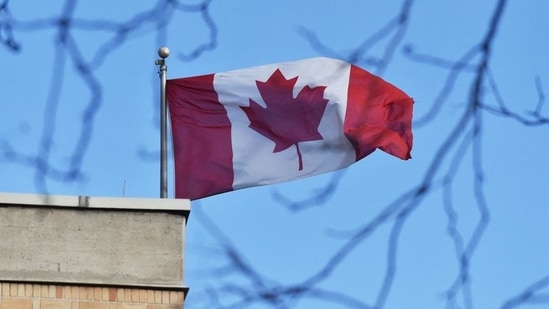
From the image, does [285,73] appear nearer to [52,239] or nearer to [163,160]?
[163,160]

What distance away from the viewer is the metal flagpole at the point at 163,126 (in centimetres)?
1365

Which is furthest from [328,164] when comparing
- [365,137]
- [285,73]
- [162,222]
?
[162,222]

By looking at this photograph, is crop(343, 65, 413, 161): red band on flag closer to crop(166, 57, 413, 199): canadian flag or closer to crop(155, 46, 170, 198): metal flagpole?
crop(166, 57, 413, 199): canadian flag

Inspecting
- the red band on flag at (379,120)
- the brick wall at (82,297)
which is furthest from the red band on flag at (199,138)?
the brick wall at (82,297)

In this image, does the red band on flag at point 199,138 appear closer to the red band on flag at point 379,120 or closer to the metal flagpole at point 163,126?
the metal flagpole at point 163,126

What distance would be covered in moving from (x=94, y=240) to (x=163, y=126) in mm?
2619

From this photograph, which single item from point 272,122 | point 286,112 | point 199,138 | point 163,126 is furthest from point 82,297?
point 286,112

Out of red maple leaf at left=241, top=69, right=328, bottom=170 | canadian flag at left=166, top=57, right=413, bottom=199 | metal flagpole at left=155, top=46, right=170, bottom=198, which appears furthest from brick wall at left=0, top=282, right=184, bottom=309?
red maple leaf at left=241, top=69, right=328, bottom=170

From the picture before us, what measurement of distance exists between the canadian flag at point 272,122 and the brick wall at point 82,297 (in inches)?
125

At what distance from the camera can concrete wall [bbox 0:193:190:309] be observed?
1183 centimetres

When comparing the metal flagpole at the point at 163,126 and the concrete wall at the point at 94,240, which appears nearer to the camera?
the concrete wall at the point at 94,240

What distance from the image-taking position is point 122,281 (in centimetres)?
1180

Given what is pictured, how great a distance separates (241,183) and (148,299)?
370cm

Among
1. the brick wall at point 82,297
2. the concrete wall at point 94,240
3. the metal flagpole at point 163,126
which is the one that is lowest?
the brick wall at point 82,297
